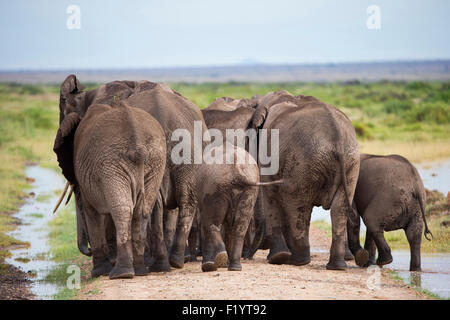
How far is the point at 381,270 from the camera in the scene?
10.1 meters

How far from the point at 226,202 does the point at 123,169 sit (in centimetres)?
115

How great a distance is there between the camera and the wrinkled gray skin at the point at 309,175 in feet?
31.6

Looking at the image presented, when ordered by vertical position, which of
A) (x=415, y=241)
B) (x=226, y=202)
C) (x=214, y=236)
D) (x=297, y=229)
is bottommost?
(x=415, y=241)

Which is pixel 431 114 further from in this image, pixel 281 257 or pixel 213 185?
pixel 213 185

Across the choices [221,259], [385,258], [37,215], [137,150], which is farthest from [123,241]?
[37,215]

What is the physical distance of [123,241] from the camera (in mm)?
8672

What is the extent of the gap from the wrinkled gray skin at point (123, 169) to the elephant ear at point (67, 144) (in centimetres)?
21

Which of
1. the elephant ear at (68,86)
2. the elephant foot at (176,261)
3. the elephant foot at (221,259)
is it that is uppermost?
the elephant ear at (68,86)

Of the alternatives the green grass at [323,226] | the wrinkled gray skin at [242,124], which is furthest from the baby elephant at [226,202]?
the green grass at [323,226]

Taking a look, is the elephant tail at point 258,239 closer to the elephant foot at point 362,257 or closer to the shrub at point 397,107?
the elephant foot at point 362,257
